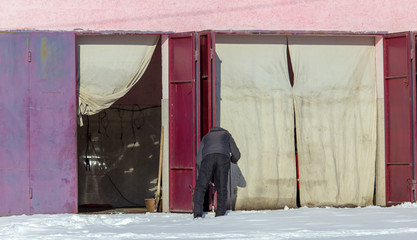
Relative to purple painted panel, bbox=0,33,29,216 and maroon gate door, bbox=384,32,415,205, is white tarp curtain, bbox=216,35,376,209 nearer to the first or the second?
maroon gate door, bbox=384,32,415,205

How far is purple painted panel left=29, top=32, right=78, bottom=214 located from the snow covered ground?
1.82 feet

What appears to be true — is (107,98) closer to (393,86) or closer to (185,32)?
(185,32)

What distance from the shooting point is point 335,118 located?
55.6 ft

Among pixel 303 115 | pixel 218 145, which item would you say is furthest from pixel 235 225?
pixel 303 115

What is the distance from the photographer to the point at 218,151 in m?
15.1

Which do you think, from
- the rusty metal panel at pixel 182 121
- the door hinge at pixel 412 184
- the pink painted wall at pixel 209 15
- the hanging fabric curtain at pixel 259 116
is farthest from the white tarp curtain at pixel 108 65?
the door hinge at pixel 412 184

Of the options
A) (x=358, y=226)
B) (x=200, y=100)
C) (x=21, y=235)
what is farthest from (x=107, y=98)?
(x=358, y=226)

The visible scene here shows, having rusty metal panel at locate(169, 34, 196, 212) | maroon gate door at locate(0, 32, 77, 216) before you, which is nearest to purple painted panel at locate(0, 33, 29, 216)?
maroon gate door at locate(0, 32, 77, 216)

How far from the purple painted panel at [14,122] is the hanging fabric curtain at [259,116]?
343 centimetres

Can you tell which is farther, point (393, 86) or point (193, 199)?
point (393, 86)

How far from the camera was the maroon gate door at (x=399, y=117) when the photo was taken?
16.7 metres

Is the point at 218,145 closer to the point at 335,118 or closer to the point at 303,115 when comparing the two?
the point at 303,115

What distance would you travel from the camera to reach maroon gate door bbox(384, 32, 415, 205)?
54.6ft

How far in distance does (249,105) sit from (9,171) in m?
4.35
